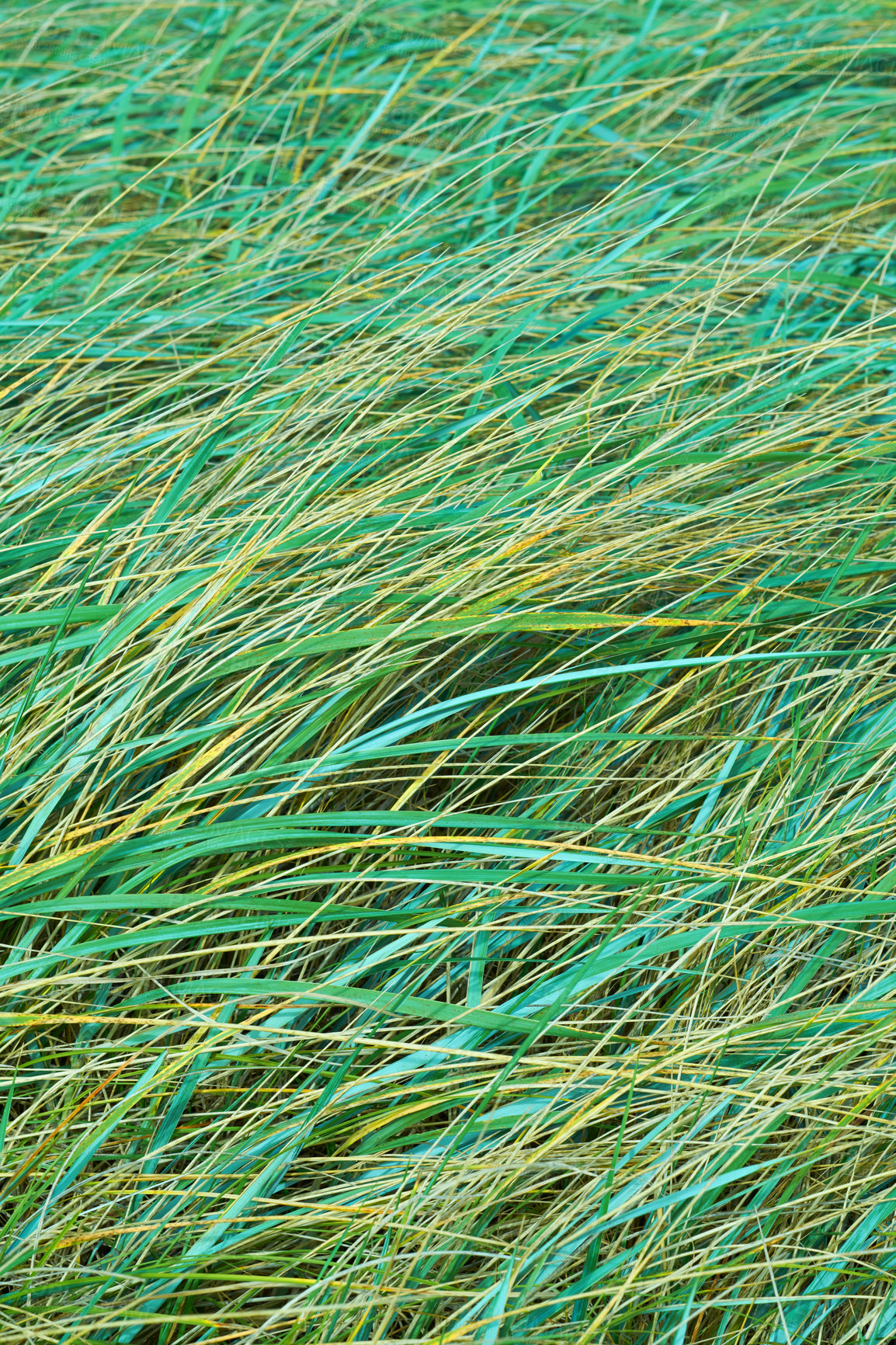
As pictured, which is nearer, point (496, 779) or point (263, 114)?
point (496, 779)

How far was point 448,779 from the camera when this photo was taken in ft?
3.95

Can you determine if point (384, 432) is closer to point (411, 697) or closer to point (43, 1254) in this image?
point (411, 697)

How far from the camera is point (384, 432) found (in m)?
1.38

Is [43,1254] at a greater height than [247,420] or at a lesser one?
lesser

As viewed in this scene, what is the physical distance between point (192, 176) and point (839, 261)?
1.06 m

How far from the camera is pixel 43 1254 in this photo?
0.93 meters

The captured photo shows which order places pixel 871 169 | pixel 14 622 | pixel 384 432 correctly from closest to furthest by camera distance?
1. pixel 14 622
2. pixel 384 432
3. pixel 871 169

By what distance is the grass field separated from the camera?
0.95 m

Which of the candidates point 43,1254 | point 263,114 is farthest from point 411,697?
point 263,114

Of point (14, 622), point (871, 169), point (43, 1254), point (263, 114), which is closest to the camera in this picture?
point (43, 1254)

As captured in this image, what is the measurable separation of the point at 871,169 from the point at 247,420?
43.7 inches

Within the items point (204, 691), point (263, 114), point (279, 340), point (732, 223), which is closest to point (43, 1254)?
point (204, 691)

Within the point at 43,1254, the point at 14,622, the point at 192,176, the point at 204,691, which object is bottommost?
the point at 43,1254

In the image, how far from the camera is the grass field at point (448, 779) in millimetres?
946
